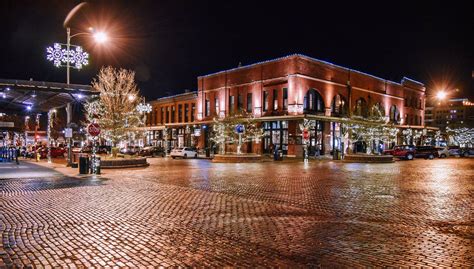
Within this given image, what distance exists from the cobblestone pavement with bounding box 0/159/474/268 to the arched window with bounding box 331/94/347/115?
34297 mm

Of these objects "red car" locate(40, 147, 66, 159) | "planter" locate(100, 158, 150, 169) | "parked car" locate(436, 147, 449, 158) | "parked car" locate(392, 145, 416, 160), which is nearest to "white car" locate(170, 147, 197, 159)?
"red car" locate(40, 147, 66, 159)

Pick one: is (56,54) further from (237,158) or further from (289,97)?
(289,97)

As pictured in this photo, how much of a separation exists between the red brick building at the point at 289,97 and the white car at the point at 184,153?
648 centimetres

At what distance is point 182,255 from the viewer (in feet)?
20.8

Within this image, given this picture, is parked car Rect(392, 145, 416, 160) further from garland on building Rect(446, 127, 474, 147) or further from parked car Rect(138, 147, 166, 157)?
garland on building Rect(446, 127, 474, 147)

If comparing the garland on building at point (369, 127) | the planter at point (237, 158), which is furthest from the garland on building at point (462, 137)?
the planter at point (237, 158)

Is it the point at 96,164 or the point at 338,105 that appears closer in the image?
the point at 96,164

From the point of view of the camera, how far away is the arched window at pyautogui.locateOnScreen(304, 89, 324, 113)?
4475 cm

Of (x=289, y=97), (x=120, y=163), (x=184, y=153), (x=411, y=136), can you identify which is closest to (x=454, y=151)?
(x=411, y=136)

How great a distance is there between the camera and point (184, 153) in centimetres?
4334

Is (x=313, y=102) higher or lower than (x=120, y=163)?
higher

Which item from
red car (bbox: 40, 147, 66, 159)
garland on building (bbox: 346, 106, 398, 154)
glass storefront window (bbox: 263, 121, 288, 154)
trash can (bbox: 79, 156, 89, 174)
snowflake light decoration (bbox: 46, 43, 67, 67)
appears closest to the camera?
trash can (bbox: 79, 156, 89, 174)

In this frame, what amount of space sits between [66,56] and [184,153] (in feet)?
72.4

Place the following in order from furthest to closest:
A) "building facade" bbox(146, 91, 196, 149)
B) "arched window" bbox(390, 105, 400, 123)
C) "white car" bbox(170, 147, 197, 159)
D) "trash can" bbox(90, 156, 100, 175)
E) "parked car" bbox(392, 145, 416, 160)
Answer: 1. "arched window" bbox(390, 105, 400, 123)
2. "building facade" bbox(146, 91, 196, 149)
3. "white car" bbox(170, 147, 197, 159)
4. "parked car" bbox(392, 145, 416, 160)
5. "trash can" bbox(90, 156, 100, 175)
